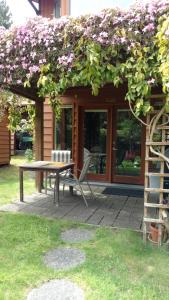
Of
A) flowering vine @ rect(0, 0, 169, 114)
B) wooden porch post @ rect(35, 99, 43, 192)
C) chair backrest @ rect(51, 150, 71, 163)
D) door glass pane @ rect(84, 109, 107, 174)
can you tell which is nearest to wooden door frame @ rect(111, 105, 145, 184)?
door glass pane @ rect(84, 109, 107, 174)

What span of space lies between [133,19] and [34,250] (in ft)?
9.78

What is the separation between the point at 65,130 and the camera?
796cm

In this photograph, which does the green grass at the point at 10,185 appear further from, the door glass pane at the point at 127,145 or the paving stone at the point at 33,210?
the door glass pane at the point at 127,145

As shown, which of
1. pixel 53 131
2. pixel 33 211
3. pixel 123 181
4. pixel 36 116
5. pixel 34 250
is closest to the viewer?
pixel 34 250

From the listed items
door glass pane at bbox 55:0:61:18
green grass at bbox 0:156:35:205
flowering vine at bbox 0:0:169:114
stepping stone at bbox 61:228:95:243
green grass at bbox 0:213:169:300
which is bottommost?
green grass at bbox 0:213:169:300

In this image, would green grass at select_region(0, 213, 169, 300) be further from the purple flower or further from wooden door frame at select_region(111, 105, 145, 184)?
wooden door frame at select_region(111, 105, 145, 184)

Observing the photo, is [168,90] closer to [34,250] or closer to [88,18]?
[88,18]

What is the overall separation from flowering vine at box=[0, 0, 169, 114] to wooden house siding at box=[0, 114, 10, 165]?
6317 millimetres

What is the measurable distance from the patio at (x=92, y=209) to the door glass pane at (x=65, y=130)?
1966mm

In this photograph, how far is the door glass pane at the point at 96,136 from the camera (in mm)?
7621

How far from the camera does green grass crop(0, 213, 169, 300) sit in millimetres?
2662

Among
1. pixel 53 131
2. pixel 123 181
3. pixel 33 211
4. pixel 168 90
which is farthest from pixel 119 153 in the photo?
pixel 168 90

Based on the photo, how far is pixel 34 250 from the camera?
136 inches

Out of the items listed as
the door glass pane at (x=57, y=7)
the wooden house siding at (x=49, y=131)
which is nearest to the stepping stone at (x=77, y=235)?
the wooden house siding at (x=49, y=131)
